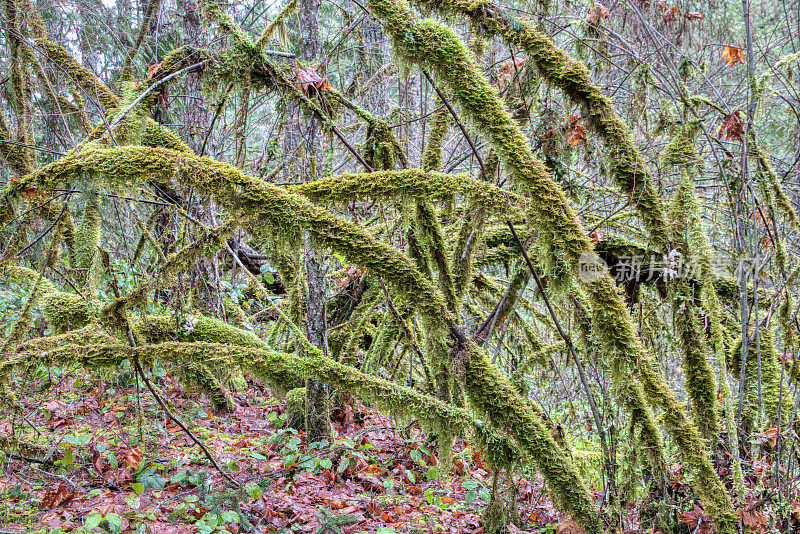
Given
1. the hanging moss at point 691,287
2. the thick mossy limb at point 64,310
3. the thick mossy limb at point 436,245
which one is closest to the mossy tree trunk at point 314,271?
the thick mossy limb at point 436,245

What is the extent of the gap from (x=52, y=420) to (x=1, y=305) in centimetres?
173

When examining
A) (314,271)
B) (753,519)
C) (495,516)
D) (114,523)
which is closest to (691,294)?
(753,519)

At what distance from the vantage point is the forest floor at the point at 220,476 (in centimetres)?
322

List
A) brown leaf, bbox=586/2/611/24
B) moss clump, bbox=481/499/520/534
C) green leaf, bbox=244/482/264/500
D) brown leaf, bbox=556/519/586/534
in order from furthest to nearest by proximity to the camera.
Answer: brown leaf, bbox=586/2/611/24
green leaf, bbox=244/482/264/500
moss clump, bbox=481/499/520/534
brown leaf, bbox=556/519/586/534

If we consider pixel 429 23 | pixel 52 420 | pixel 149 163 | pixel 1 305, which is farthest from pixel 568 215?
pixel 1 305

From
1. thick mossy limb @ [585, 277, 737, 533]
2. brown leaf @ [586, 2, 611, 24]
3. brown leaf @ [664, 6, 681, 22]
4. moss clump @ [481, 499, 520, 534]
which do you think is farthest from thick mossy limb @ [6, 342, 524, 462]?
brown leaf @ [664, 6, 681, 22]

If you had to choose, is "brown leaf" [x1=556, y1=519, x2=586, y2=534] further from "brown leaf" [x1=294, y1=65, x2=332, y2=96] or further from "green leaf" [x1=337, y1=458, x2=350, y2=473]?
"brown leaf" [x1=294, y1=65, x2=332, y2=96]

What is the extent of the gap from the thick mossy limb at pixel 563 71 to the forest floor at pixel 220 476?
235 centimetres

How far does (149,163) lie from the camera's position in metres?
2.41

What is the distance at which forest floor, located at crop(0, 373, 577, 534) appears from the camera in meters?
3.22

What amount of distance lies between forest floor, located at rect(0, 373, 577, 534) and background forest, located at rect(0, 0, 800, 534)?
3cm

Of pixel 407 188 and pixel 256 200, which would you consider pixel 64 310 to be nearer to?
pixel 256 200

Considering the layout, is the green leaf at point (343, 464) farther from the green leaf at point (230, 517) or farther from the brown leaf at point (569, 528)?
the brown leaf at point (569, 528)

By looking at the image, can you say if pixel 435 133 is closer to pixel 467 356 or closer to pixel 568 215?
pixel 568 215
